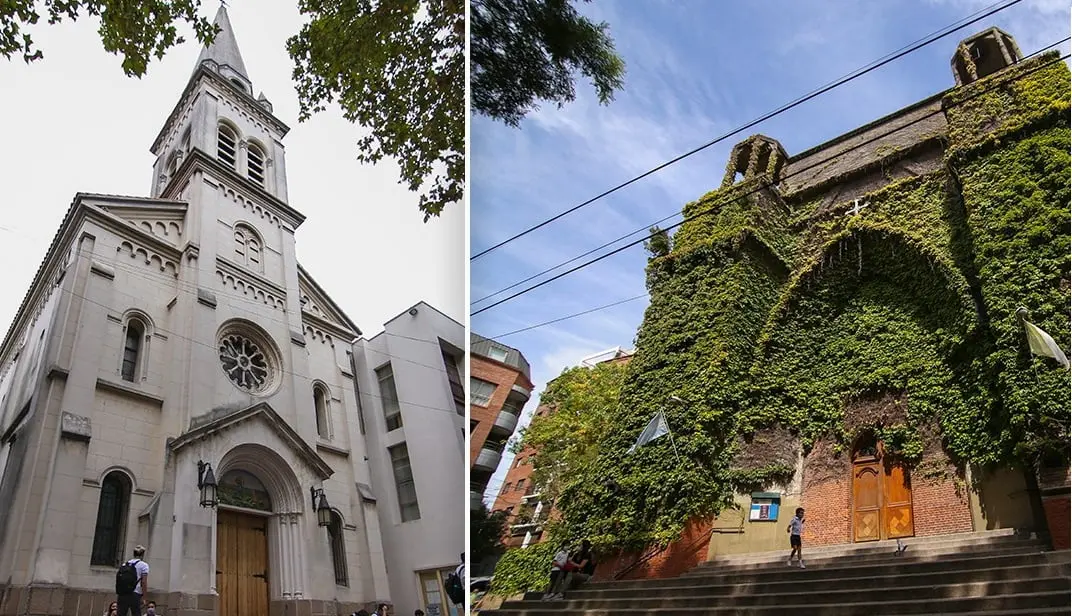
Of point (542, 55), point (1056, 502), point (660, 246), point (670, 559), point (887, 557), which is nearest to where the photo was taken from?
point (1056, 502)

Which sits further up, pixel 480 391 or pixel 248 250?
pixel 248 250

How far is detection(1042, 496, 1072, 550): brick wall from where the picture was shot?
4.30 meters

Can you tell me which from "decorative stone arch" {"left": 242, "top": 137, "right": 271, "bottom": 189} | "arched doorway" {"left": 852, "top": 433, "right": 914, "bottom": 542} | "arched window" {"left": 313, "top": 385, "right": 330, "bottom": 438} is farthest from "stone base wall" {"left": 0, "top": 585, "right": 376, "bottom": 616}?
"arched doorway" {"left": 852, "top": 433, "right": 914, "bottom": 542}

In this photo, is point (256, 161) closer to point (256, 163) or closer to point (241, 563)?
point (256, 163)

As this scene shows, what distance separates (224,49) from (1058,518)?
5349 millimetres

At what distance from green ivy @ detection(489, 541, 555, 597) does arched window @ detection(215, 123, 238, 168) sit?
9.53 feet

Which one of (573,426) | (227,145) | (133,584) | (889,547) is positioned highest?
(227,145)

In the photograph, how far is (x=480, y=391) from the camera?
4387 mm

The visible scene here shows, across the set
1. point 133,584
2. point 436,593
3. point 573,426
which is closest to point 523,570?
point 436,593

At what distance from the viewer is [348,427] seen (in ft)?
13.6

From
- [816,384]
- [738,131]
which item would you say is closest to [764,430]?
[816,384]

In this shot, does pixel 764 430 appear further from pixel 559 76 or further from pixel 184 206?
pixel 184 206

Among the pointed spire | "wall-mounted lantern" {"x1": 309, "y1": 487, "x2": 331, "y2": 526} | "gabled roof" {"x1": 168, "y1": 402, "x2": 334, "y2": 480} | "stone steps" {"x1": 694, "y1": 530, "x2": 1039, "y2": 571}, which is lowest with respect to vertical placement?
"stone steps" {"x1": 694, "y1": 530, "x2": 1039, "y2": 571}

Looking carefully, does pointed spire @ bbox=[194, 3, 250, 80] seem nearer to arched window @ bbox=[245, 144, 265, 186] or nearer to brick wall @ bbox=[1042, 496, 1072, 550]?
arched window @ bbox=[245, 144, 265, 186]
